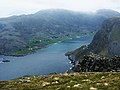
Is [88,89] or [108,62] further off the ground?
[88,89]

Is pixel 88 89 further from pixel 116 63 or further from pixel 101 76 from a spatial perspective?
pixel 116 63

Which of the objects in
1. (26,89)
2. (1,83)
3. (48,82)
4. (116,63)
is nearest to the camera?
(26,89)

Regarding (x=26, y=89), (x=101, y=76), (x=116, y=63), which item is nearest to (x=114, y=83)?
(x=101, y=76)

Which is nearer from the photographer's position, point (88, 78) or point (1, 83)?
point (88, 78)

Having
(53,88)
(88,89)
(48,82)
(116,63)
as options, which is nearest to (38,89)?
(53,88)

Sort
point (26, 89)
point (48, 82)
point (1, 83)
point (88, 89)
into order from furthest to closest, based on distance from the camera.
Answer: point (1, 83)
point (48, 82)
point (26, 89)
point (88, 89)

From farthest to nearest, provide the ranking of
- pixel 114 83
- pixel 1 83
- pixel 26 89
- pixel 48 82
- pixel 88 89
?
1. pixel 1 83
2. pixel 48 82
3. pixel 26 89
4. pixel 114 83
5. pixel 88 89

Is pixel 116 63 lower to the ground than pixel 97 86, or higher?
lower

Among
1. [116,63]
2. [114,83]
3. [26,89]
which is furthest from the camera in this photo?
[116,63]

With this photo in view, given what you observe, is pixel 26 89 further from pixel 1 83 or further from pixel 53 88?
pixel 1 83
